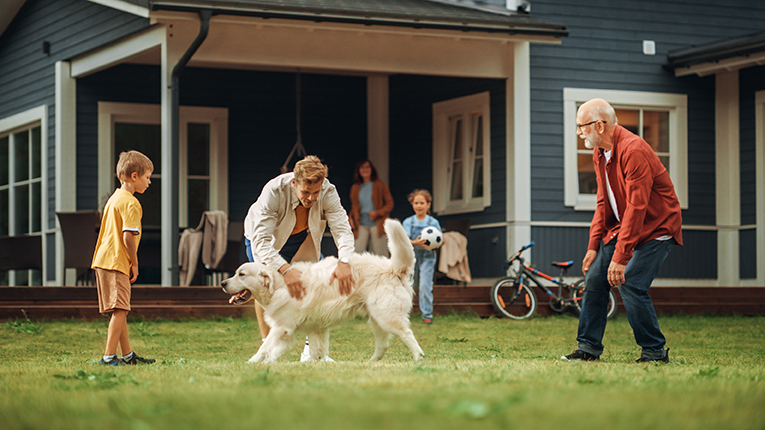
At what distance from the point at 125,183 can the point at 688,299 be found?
8189 millimetres

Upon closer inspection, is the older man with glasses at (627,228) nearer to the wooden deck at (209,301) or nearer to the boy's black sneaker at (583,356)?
the boy's black sneaker at (583,356)

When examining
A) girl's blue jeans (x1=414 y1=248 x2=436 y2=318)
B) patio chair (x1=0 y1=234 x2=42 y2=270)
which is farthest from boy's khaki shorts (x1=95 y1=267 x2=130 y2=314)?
patio chair (x1=0 y1=234 x2=42 y2=270)

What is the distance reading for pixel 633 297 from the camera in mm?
5137

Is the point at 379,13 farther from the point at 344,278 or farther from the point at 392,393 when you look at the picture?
the point at 392,393

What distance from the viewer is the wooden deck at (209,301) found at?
9211 mm

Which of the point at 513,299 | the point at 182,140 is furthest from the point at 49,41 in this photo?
the point at 513,299

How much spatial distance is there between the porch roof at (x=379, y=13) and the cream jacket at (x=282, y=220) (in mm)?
4643

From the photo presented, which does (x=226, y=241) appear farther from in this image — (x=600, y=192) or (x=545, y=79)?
(x=600, y=192)

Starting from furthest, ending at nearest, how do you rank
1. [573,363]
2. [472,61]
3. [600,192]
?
1. [472,61]
2. [600,192]
3. [573,363]

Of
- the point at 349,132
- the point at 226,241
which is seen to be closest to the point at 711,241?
the point at 349,132

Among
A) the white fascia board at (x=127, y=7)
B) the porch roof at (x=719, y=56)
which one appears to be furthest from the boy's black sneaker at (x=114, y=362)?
the porch roof at (x=719, y=56)

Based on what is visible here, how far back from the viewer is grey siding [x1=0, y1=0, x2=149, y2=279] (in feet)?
37.9

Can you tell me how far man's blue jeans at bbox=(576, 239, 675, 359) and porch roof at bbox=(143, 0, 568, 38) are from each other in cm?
548

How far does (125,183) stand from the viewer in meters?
5.33
